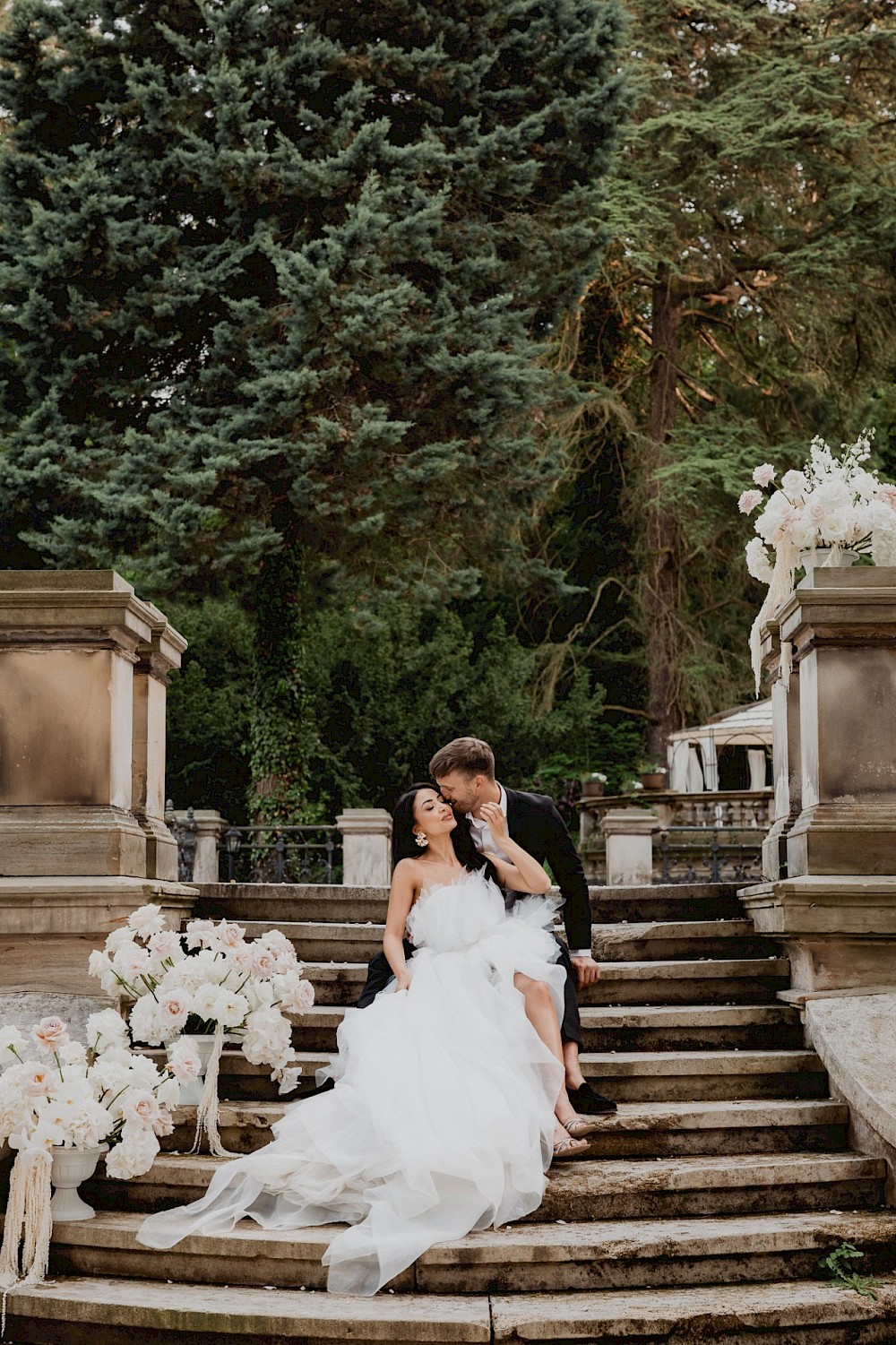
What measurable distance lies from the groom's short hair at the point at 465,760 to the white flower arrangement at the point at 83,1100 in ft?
5.51

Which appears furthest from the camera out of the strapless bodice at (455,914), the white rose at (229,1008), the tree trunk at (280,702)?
the tree trunk at (280,702)

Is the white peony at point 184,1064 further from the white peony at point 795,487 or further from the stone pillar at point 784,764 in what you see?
the white peony at point 795,487

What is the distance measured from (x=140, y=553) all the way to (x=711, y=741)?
8220 millimetres

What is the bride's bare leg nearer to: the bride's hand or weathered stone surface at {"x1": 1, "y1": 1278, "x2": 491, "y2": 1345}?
the bride's hand

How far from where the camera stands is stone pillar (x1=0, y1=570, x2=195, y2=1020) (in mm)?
6059

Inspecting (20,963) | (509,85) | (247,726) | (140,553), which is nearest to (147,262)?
(140,553)

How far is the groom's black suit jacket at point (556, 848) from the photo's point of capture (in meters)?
5.97

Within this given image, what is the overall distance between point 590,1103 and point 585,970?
58cm

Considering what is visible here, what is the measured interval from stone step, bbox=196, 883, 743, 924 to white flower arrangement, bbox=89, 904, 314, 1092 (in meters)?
1.77

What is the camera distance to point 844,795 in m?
6.31

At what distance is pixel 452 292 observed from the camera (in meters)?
17.4

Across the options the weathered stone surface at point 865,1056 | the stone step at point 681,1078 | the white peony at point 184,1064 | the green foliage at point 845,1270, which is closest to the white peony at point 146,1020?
the white peony at point 184,1064

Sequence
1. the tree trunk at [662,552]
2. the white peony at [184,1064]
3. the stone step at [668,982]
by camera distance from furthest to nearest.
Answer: the tree trunk at [662,552] → the stone step at [668,982] → the white peony at [184,1064]

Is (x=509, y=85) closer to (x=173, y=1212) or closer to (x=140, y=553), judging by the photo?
(x=140, y=553)
